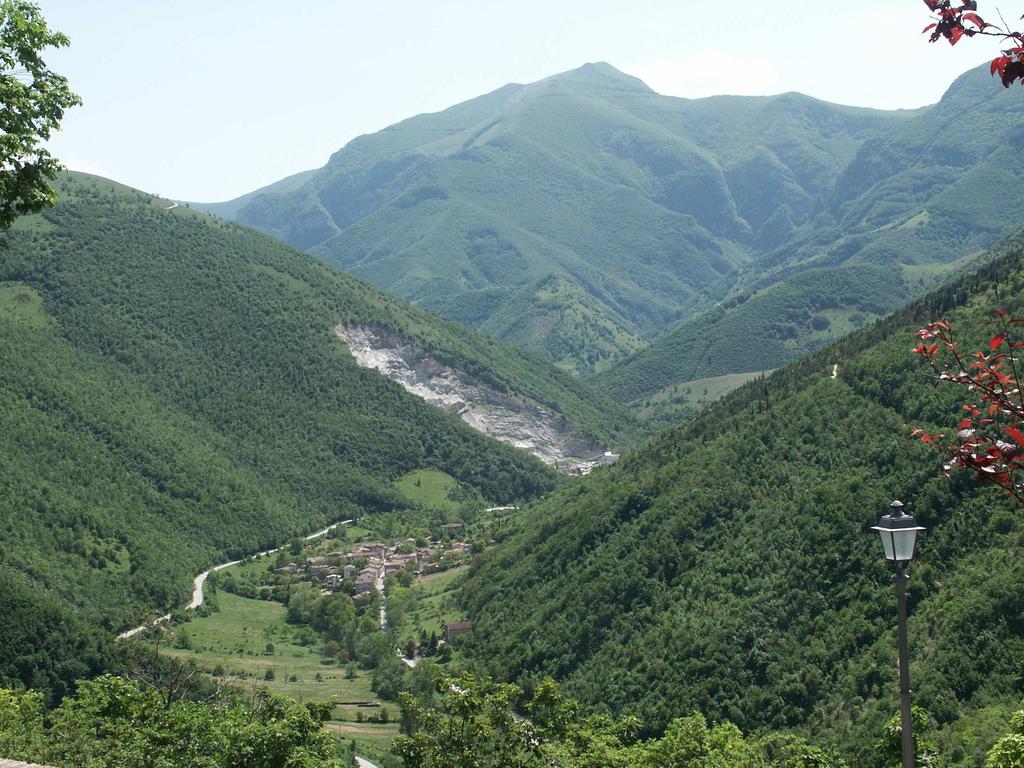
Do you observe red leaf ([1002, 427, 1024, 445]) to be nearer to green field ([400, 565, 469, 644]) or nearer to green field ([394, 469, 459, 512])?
green field ([400, 565, 469, 644])

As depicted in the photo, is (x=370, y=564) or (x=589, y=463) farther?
(x=589, y=463)

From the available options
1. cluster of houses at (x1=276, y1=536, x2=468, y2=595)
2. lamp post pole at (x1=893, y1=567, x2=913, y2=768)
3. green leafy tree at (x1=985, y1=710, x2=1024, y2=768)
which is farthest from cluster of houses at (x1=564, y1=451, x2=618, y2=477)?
lamp post pole at (x1=893, y1=567, x2=913, y2=768)

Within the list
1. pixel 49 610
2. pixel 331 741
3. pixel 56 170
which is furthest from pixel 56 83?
pixel 49 610

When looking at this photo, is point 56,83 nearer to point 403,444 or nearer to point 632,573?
point 632,573

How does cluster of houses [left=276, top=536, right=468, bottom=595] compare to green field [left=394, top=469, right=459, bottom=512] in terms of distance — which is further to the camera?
green field [left=394, top=469, right=459, bottom=512]

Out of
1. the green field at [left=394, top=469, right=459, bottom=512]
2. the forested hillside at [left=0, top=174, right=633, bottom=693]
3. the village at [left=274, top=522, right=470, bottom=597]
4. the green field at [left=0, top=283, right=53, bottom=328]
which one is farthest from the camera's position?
the green field at [left=394, top=469, right=459, bottom=512]

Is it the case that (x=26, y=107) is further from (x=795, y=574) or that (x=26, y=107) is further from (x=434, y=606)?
(x=434, y=606)

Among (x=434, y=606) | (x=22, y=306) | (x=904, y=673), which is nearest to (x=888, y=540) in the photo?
(x=904, y=673)
